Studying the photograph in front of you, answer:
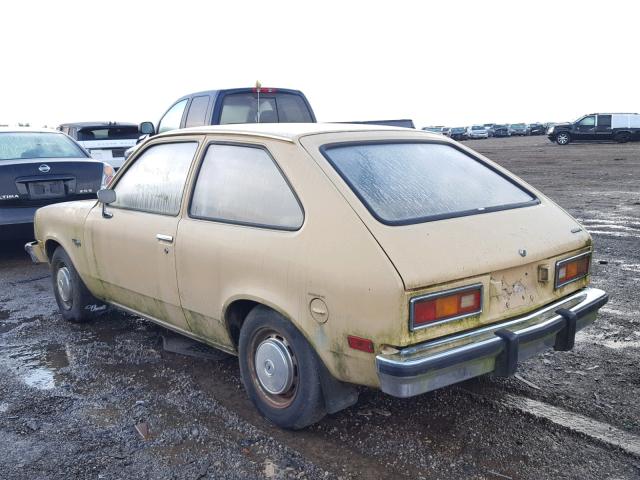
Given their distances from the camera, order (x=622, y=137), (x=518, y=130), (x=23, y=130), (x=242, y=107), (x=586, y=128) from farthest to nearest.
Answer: (x=518, y=130) → (x=586, y=128) → (x=622, y=137) → (x=242, y=107) → (x=23, y=130)

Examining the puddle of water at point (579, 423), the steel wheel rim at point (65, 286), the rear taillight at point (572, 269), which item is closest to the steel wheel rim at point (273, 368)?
the puddle of water at point (579, 423)

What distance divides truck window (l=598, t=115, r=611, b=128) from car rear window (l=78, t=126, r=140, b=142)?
94.4 feet

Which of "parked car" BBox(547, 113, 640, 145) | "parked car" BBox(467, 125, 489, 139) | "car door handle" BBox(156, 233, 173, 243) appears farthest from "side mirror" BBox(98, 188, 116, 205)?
"parked car" BBox(467, 125, 489, 139)

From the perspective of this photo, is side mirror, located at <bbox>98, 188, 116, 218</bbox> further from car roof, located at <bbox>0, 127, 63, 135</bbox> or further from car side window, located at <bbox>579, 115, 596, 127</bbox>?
car side window, located at <bbox>579, 115, 596, 127</bbox>

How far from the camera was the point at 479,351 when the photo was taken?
2.83 meters

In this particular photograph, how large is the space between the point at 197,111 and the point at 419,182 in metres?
6.60

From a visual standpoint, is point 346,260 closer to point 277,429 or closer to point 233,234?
point 233,234

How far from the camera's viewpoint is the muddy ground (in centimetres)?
298

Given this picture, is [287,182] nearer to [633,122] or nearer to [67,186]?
[67,186]

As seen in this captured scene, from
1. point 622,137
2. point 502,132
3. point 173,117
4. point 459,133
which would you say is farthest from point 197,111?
point 502,132

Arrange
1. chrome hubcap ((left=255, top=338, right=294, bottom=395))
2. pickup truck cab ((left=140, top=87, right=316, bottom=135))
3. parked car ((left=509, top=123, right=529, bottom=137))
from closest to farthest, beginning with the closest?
1. chrome hubcap ((left=255, top=338, right=294, bottom=395))
2. pickup truck cab ((left=140, top=87, right=316, bottom=135))
3. parked car ((left=509, top=123, right=529, bottom=137))

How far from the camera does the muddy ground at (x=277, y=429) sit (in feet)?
9.77

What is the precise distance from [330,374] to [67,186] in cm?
557

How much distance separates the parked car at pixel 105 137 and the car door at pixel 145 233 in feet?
25.2
